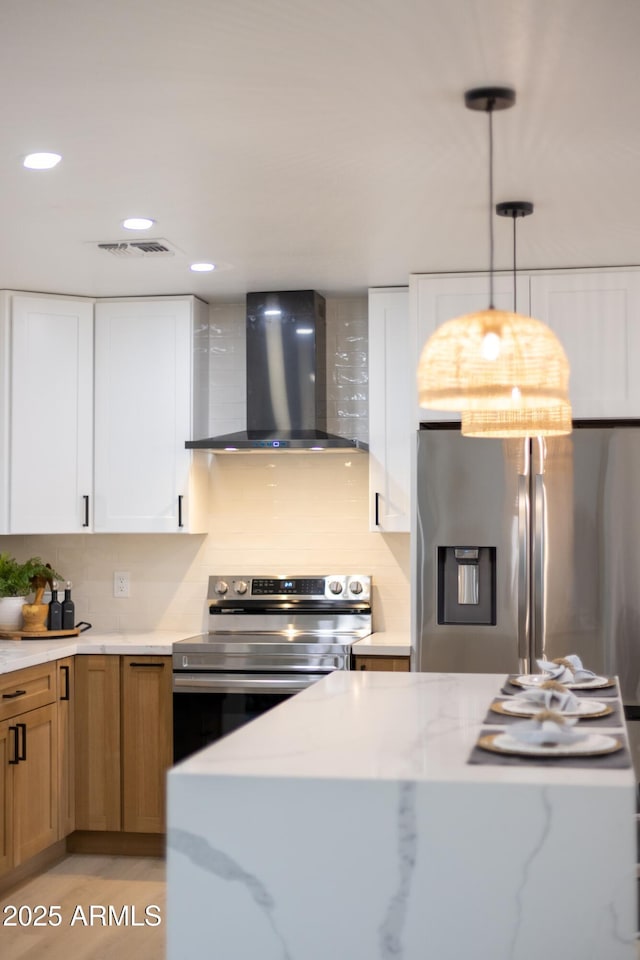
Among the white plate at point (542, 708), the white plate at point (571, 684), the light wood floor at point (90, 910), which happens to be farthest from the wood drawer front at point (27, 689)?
the white plate at point (542, 708)

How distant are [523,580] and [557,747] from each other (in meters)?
2.23

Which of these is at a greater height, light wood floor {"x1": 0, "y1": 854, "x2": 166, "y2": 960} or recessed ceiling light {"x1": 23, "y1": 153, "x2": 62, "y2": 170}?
recessed ceiling light {"x1": 23, "y1": 153, "x2": 62, "y2": 170}

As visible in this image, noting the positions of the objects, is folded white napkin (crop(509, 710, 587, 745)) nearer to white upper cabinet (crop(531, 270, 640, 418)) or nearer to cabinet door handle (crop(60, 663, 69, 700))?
white upper cabinet (crop(531, 270, 640, 418))

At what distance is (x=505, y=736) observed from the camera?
220 centimetres

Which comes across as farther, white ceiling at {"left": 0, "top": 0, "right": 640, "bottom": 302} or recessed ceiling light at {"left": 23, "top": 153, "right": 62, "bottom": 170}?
recessed ceiling light at {"left": 23, "top": 153, "right": 62, "bottom": 170}

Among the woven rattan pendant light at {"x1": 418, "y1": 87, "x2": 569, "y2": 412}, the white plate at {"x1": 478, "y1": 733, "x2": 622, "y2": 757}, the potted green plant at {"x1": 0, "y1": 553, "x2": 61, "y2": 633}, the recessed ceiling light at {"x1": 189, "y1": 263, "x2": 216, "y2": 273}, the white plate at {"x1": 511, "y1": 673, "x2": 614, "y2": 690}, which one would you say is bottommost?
the white plate at {"x1": 511, "y1": 673, "x2": 614, "y2": 690}

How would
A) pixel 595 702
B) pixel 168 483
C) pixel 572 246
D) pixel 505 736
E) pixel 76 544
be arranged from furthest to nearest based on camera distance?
pixel 76 544 < pixel 168 483 < pixel 572 246 < pixel 595 702 < pixel 505 736

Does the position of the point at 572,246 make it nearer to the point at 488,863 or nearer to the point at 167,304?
the point at 167,304

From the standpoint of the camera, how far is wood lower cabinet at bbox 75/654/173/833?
459 centimetres

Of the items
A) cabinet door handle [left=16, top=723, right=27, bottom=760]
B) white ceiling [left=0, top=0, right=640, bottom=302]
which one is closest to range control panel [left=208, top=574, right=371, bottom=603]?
cabinet door handle [left=16, top=723, right=27, bottom=760]

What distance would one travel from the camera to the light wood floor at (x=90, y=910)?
11.8 feet

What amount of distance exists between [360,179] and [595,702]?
1677 millimetres

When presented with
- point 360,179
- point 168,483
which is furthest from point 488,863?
point 168,483

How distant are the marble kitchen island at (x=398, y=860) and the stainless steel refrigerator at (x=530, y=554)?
7.37ft
